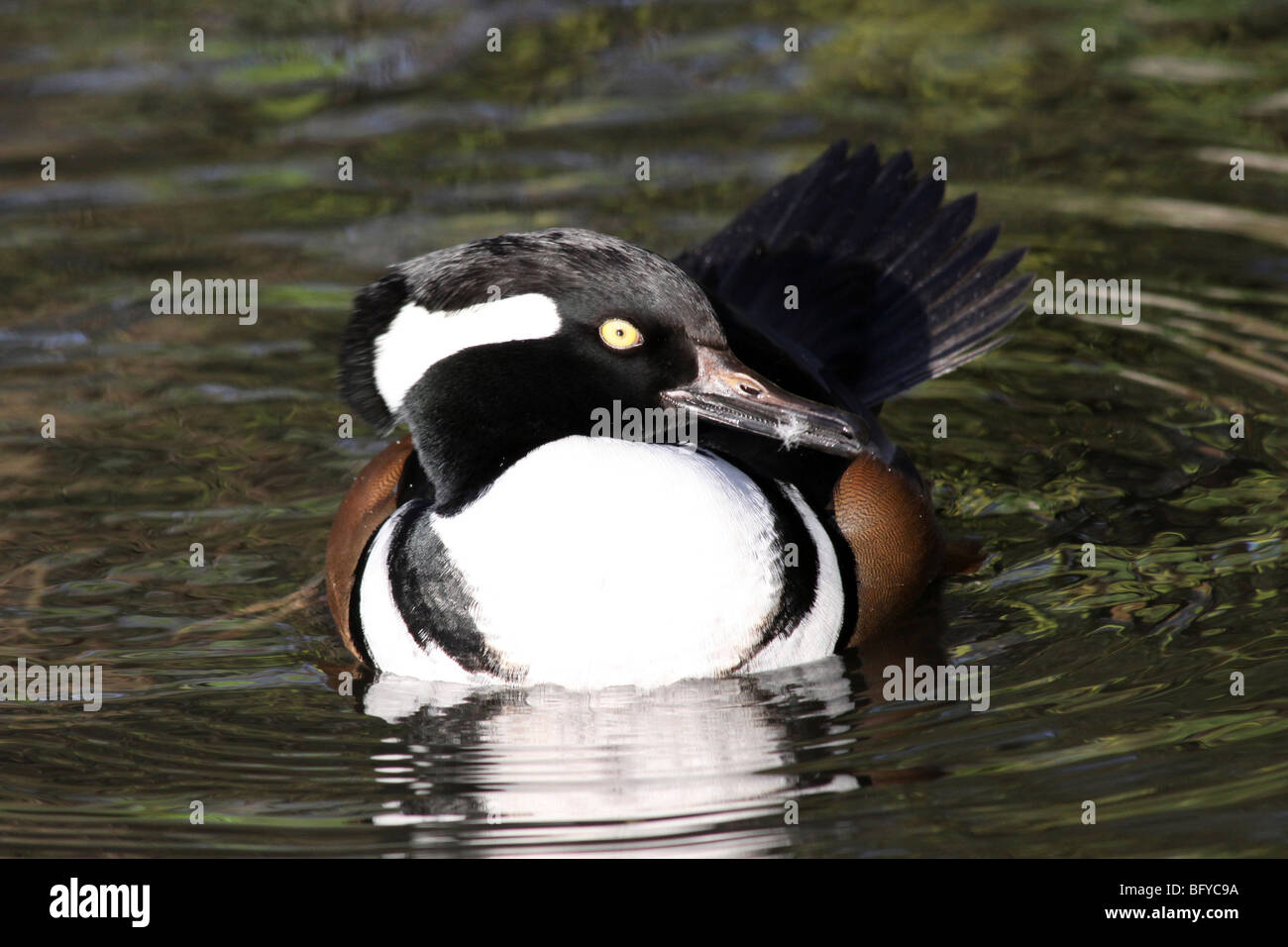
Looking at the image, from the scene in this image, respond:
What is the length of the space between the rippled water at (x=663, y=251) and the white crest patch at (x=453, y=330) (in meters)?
1.18

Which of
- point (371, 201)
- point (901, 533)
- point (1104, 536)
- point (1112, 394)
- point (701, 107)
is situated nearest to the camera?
point (901, 533)

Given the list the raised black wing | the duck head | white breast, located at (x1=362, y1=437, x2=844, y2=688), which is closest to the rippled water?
white breast, located at (x1=362, y1=437, x2=844, y2=688)

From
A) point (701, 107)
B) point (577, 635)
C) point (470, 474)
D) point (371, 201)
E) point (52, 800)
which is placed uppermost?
point (701, 107)

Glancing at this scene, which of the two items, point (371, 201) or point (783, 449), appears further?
point (371, 201)

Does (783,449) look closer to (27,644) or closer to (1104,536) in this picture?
(1104,536)

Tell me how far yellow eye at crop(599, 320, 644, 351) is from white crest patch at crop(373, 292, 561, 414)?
0.15 metres

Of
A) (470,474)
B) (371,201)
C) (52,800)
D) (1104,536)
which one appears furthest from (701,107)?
(52,800)

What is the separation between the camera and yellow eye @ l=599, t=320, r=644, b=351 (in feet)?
19.3

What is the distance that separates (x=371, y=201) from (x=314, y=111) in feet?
4.61

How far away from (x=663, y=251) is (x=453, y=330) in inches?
167


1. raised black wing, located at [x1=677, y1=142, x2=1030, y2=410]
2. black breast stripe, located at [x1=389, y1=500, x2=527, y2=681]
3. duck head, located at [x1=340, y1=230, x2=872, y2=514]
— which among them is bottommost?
black breast stripe, located at [x1=389, y1=500, x2=527, y2=681]

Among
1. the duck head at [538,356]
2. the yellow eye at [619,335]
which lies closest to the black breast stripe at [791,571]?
the duck head at [538,356]

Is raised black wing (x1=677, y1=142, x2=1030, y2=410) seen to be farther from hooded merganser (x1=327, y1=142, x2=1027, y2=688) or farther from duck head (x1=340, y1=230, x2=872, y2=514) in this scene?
duck head (x1=340, y1=230, x2=872, y2=514)

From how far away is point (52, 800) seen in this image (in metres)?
5.88
